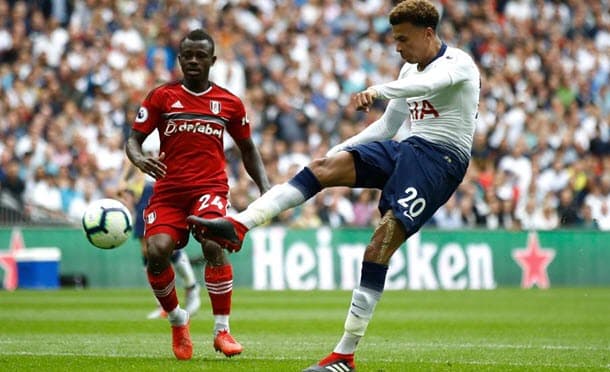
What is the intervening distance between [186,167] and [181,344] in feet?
4.53

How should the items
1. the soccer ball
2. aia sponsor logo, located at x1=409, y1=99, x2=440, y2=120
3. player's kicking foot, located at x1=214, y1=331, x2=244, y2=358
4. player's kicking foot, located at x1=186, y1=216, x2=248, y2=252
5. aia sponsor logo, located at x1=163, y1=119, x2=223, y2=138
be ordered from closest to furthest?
player's kicking foot, located at x1=186, y1=216, x2=248, y2=252
aia sponsor logo, located at x1=409, y1=99, x2=440, y2=120
player's kicking foot, located at x1=214, y1=331, x2=244, y2=358
aia sponsor logo, located at x1=163, y1=119, x2=223, y2=138
the soccer ball

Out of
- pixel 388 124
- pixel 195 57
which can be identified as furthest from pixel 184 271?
pixel 388 124

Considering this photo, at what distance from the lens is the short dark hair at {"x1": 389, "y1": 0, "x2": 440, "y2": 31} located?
8594 millimetres

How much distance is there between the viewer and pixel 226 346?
9633 mm

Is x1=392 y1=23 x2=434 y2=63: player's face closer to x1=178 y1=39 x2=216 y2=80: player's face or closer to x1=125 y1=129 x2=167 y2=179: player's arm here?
x1=178 y1=39 x2=216 y2=80: player's face

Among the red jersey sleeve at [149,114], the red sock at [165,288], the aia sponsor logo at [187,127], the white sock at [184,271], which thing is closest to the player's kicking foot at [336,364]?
the red sock at [165,288]

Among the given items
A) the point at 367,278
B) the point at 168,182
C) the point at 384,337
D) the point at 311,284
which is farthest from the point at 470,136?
the point at 311,284

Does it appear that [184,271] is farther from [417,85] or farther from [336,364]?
[417,85]

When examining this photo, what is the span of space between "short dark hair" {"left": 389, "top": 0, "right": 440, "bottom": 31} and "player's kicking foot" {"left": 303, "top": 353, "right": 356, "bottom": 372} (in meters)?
2.27

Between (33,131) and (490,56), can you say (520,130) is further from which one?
(33,131)

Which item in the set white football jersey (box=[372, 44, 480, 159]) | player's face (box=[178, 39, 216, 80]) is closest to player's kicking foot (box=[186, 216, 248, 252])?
white football jersey (box=[372, 44, 480, 159])

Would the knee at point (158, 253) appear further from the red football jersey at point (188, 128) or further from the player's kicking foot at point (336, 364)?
the player's kicking foot at point (336, 364)

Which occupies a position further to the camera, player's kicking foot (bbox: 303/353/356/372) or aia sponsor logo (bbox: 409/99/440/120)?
aia sponsor logo (bbox: 409/99/440/120)

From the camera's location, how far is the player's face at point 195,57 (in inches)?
386
